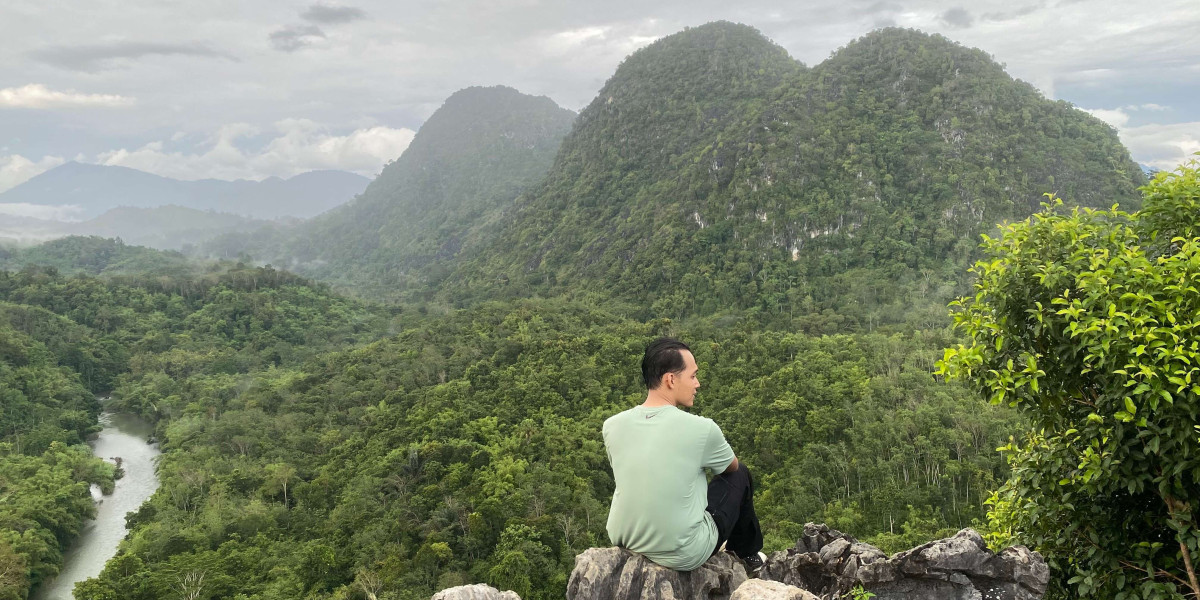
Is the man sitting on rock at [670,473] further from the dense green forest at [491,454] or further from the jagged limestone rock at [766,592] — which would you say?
the dense green forest at [491,454]

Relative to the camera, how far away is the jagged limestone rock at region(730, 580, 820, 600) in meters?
3.61

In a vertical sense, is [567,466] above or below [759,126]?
below

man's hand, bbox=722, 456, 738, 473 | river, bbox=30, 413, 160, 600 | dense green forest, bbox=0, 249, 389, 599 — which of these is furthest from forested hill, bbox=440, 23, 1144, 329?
man's hand, bbox=722, 456, 738, 473

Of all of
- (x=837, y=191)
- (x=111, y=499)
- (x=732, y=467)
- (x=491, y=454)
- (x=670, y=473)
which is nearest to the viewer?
(x=670, y=473)

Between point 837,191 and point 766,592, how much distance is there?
82.5 metres

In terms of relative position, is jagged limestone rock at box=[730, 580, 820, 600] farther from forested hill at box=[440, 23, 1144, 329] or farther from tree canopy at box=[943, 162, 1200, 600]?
forested hill at box=[440, 23, 1144, 329]

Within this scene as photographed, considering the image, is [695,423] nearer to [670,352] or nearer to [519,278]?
[670,352]

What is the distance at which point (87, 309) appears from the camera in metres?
74.3

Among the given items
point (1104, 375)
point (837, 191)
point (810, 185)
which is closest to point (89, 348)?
point (1104, 375)

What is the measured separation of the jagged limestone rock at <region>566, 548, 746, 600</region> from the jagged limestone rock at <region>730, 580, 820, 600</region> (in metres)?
0.33

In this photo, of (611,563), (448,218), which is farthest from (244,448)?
(448,218)

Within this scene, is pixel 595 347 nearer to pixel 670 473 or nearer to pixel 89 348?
pixel 670 473

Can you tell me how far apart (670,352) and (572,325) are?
58491 mm

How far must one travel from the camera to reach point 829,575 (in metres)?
5.60
